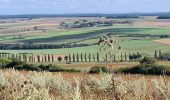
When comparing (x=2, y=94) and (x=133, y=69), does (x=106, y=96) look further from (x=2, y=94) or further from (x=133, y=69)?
(x=133, y=69)

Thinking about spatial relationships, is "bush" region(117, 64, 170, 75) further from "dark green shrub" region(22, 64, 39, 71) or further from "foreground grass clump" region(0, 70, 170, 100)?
"foreground grass clump" region(0, 70, 170, 100)

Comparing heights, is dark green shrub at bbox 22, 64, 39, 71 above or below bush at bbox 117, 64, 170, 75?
below

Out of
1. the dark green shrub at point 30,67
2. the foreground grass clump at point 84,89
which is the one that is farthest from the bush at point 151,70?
the foreground grass clump at point 84,89

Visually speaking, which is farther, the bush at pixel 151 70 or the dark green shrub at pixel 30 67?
the dark green shrub at pixel 30 67

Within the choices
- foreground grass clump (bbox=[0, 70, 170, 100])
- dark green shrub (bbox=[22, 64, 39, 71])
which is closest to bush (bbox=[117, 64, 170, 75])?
dark green shrub (bbox=[22, 64, 39, 71])

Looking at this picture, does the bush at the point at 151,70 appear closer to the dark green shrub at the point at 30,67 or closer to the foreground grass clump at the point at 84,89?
the dark green shrub at the point at 30,67

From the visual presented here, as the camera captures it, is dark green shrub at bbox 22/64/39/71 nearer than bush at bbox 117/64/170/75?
No

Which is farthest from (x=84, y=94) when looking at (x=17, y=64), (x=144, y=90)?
(x=17, y=64)

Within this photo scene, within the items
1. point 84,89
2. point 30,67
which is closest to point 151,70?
point 30,67

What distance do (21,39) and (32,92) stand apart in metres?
190

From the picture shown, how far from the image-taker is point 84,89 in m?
15.1

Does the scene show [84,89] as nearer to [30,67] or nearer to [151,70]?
[151,70]

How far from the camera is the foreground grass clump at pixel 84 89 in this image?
8.51m

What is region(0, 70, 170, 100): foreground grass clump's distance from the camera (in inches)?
335
